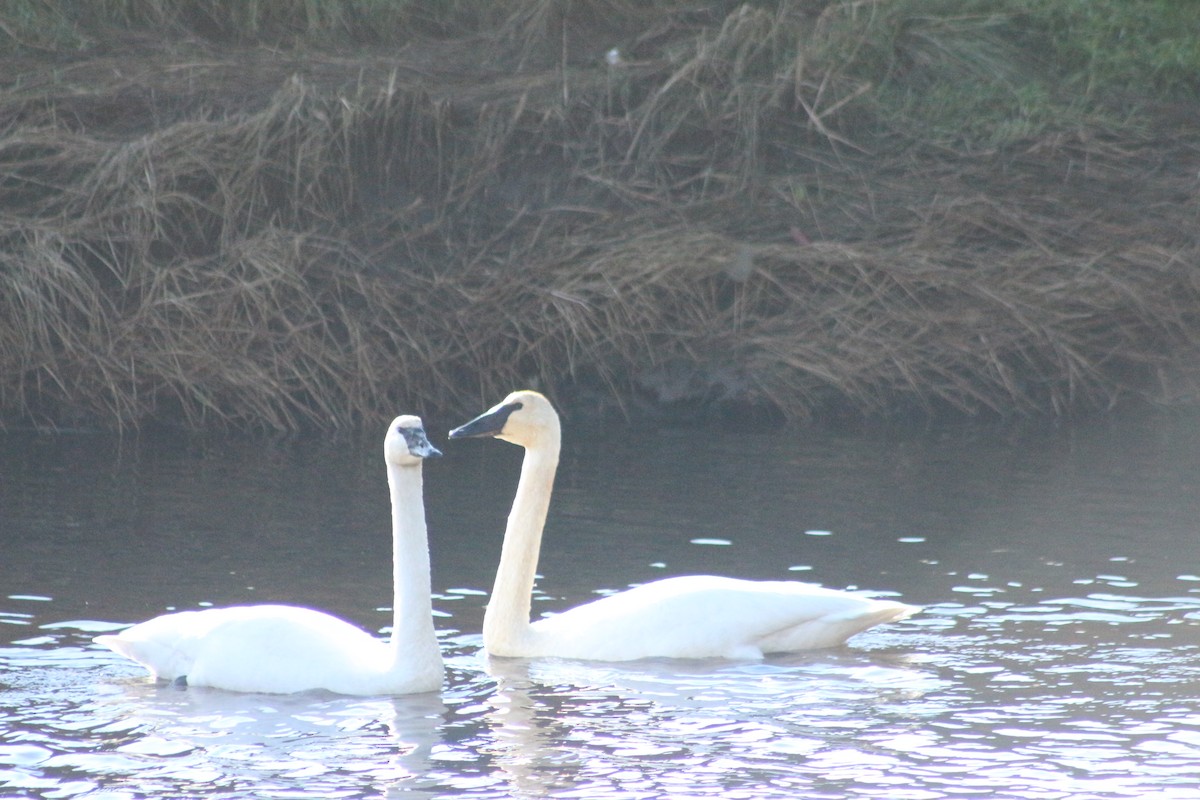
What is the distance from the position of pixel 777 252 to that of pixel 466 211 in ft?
8.31

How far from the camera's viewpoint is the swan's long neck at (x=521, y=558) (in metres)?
6.74

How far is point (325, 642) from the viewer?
20.0 ft

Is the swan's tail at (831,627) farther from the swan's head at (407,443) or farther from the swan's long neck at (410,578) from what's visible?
the swan's head at (407,443)

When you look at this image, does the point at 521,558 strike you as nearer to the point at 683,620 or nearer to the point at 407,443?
the point at 683,620

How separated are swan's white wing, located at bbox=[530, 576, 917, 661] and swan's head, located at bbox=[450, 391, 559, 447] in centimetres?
75

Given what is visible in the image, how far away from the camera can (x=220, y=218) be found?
1349 cm

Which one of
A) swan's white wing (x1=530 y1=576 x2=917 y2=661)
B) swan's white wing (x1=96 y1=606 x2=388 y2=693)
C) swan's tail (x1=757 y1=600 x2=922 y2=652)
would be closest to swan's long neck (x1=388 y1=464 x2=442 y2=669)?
swan's white wing (x1=96 y1=606 x2=388 y2=693)

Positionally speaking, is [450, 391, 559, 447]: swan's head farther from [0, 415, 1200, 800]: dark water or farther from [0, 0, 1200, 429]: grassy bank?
[0, 0, 1200, 429]: grassy bank

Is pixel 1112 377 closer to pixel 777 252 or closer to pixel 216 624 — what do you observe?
pixel 777 252

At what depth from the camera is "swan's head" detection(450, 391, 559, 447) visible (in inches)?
278

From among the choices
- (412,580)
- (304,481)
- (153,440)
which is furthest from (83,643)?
(153,440)

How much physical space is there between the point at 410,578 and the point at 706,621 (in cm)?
115

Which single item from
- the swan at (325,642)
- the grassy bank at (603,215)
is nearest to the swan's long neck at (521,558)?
the swan at (325,642)

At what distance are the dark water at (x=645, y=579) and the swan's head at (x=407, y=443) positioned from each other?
814 mm
